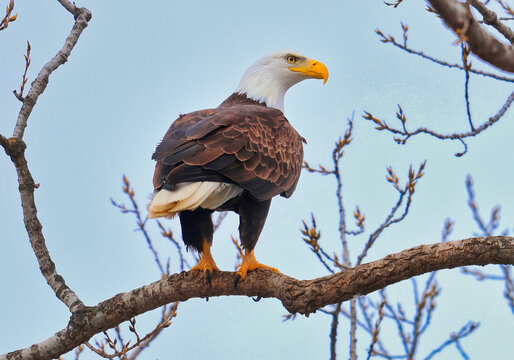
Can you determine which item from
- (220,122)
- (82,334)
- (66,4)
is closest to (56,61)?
(66,4)

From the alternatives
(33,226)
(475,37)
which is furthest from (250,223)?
(475,37)

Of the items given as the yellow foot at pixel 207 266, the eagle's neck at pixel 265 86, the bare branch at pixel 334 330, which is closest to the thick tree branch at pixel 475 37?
the bare branch at pixel 334 330

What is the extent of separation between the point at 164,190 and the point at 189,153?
0.29 m

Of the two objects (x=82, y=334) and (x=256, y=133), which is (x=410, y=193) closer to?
(x=256, y=133)

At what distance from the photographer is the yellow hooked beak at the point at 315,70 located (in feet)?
20.9

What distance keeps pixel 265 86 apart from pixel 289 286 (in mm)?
2665

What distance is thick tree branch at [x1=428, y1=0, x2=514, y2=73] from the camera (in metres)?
1.94

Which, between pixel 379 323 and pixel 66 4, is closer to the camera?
pixel 379 323

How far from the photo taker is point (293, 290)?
4.06m

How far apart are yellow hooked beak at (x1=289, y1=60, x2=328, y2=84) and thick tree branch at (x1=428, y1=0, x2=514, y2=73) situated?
14.3 ft

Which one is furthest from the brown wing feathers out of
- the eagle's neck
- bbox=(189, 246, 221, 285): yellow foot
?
the eagle's neck

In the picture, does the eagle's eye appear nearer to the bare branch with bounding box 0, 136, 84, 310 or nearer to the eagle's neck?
the eagle's neck

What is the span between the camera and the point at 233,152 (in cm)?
454

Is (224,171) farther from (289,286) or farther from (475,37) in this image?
(475,37)
